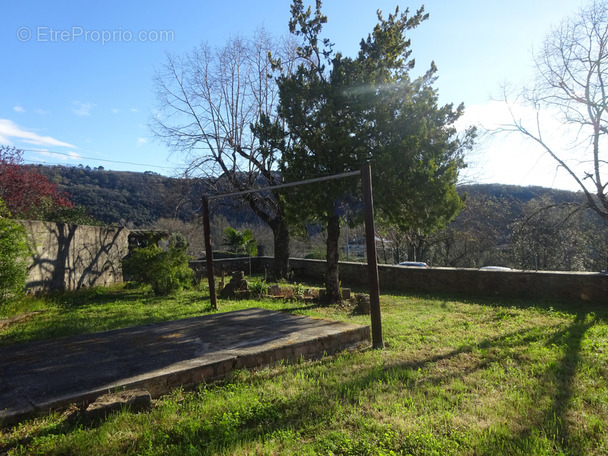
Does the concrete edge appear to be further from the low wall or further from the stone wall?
the stone wall

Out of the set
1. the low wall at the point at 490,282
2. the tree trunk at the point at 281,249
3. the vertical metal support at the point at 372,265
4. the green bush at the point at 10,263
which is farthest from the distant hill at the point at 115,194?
the vertical metal support at the point at 372,265

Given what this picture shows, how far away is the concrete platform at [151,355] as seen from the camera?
325 centimetres

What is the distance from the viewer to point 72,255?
10.5 metres

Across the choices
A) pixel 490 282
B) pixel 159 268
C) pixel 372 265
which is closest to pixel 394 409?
pixel 372 265

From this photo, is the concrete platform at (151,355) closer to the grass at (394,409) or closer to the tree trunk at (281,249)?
the grass at (394,409)

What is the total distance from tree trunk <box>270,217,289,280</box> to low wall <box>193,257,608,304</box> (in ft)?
4.91

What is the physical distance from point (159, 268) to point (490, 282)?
8.80m

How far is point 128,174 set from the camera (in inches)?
1649

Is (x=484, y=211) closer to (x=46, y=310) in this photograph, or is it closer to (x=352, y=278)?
(x=352, y=278)

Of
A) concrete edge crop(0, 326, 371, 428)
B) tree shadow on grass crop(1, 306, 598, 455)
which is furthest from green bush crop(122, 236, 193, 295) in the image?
tree shadow on grass crop(1, 306, 598, 455)

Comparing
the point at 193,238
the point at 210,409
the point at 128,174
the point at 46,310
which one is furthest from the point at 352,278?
the point at 128,174

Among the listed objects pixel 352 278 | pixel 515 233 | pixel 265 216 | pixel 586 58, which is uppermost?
pixel 586 58

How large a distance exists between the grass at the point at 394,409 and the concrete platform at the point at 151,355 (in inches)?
6.4

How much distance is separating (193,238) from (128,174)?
1591 centimetres
